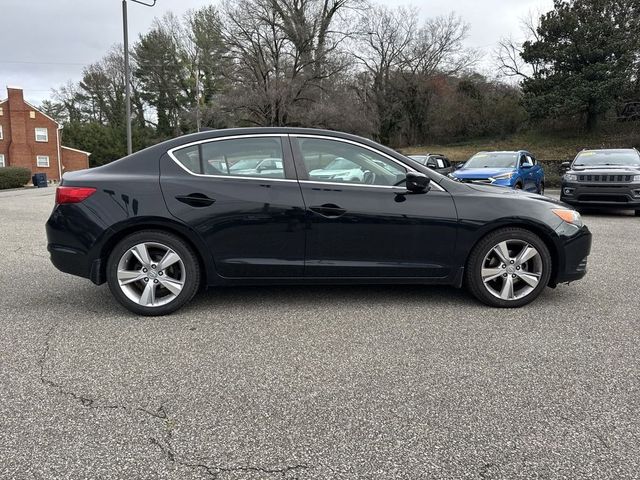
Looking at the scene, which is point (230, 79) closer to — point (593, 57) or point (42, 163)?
point (593, 57)

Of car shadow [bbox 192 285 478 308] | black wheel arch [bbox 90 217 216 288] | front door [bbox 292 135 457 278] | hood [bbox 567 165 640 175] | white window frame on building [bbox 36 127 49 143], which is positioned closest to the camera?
black wheel arch [bbox 90 217 216 288]

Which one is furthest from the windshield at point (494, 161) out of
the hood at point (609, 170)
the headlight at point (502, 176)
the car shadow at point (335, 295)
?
the car shadow at point (335, 295)

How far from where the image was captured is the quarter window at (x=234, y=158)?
423 cm

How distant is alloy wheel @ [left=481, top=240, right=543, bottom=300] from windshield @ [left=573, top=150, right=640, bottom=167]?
9.16 meters

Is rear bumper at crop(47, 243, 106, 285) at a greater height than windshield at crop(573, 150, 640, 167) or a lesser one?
lesser

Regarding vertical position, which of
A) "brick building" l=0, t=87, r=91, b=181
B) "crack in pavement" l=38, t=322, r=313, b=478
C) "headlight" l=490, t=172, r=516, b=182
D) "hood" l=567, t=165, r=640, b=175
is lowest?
"crack in pavement" l=38, t=322, r=313, b=478

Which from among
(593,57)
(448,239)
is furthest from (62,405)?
(593,57)

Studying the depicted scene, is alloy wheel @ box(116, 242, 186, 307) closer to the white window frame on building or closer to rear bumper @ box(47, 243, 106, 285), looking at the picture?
rear bumper @ box(47, 243, 106, 285)

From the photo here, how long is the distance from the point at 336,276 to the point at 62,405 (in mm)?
2297

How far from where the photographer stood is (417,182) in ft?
13.8

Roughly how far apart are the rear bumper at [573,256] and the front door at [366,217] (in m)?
1.04

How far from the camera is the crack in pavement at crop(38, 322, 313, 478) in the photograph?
2.20 meters

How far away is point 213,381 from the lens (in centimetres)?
302

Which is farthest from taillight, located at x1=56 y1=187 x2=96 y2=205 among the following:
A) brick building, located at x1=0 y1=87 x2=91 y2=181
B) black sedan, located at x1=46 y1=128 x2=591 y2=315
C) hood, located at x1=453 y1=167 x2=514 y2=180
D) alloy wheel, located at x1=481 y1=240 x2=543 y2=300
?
brick building, located at x1=0 y1=87 x2=91 y2=181
